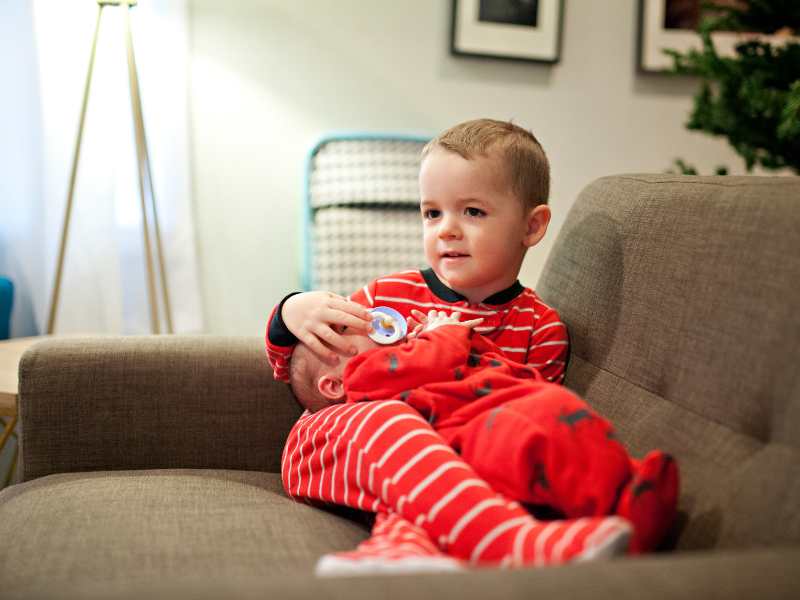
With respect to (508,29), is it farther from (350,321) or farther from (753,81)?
(350,321)

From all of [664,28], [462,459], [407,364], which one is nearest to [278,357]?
[407,364]

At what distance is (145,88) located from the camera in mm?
2506

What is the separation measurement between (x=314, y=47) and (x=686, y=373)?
203 centimetres

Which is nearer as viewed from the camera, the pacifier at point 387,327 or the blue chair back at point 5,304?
the pacifier at point 387,327

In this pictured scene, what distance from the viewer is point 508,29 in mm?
A: 2820

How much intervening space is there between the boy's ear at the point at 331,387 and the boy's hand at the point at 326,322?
0.09 ft

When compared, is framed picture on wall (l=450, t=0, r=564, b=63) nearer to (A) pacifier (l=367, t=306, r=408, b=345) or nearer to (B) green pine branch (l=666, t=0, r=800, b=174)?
(B) green pine branch (l=666, t=0, r=800, b=174)

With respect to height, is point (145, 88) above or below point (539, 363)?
above

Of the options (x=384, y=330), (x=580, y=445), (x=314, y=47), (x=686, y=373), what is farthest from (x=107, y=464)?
(x=314, y=47)

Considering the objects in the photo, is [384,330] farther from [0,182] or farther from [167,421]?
[0,182]

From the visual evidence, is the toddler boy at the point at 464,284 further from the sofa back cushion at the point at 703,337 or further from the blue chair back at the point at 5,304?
the blue chair back at the point at 5,304

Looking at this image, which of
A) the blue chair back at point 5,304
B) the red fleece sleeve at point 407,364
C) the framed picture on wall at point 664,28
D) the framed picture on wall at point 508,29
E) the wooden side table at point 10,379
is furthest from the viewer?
the framed picture on wall at point 664,28

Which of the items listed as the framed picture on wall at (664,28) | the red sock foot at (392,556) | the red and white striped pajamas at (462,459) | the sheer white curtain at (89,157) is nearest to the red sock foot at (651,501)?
the red and white striped pajamas at (462,459)

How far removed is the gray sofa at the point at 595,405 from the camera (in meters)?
0.63
